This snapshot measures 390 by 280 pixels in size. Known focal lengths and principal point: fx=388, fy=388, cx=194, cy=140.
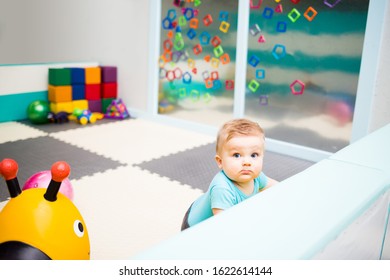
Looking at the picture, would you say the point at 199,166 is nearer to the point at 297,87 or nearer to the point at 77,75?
the point at 297,87

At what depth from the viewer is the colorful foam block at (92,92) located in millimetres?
4453

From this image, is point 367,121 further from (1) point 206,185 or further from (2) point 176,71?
(2) point 176,71

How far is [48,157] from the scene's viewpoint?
3018 millimetres

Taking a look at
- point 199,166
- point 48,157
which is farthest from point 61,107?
point 199,166

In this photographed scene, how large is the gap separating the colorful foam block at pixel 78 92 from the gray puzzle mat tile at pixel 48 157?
0.98m

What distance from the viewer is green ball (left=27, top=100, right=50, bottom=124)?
397 cm

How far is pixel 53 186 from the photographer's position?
1275 mm

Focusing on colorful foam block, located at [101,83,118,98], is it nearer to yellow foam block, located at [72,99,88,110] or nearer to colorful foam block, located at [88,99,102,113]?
colorful foam block, located at [88,99,102,113]

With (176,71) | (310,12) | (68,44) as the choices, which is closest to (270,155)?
(310,12)

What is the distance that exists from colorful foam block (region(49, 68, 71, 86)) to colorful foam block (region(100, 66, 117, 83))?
15.6 inches

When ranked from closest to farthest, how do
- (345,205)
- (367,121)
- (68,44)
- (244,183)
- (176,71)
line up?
(345,205), (244,183), (367,121), (176,71), (68,44)

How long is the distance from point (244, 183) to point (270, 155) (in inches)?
79.0

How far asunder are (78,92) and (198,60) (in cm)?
145

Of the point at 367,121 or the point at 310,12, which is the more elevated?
the point at 310,12
